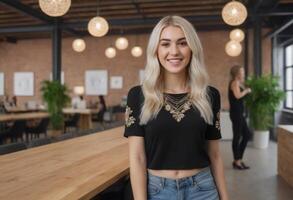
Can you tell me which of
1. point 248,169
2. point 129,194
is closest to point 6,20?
point 248,169

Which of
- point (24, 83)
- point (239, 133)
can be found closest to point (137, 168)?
point (239, 133)

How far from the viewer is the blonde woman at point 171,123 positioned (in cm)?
151

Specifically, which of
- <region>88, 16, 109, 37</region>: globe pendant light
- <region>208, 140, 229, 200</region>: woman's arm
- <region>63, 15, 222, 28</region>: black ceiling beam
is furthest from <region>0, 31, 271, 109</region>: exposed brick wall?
<region>208, 140, 229, 200</region>: woman's arm

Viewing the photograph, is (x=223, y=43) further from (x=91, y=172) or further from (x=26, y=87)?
(x=91, y=172)

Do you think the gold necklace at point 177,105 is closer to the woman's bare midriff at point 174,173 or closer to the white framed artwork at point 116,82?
the woman's bare midriff at point 174,173

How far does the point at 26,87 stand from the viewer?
1348 cm

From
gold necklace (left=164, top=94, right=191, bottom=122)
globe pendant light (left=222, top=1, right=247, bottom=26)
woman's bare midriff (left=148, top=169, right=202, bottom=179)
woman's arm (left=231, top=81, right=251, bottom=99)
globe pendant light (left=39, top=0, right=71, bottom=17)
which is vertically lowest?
woman's bare midriff (left=148, top=169, right=202, bottom=179)

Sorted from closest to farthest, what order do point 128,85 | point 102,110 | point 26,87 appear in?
point 102,110 < point 128,85 < point 26,87

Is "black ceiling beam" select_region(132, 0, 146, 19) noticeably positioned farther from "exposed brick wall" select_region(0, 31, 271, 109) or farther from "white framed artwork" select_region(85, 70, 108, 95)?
"white framed artwork" select_region(85, 70, 108, 95)

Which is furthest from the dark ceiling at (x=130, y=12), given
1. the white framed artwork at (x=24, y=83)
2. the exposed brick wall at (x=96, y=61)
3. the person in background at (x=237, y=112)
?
the white framed artwork at (x=24, y=83)

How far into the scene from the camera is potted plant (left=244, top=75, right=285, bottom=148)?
25.0 feet

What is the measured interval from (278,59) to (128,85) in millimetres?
5011

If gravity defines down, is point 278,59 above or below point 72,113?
above

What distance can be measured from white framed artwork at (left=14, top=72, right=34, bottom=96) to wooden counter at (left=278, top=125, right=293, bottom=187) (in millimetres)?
10397
